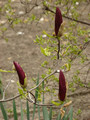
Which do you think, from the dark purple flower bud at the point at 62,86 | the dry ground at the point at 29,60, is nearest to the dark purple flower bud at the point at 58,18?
the dark purple flower bud at the point at 62,86

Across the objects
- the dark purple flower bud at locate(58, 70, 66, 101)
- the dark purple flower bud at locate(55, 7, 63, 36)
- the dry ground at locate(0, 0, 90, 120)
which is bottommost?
the dry ground at locate(0, 0, 90, 120)

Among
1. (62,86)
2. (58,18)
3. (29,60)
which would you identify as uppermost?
(58,18)

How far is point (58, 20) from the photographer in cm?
133

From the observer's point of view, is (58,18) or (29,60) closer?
(58,18)

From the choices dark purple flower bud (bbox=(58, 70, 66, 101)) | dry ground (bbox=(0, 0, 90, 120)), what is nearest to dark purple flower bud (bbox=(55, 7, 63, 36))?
dark purple flower bud (bbox=(58, 70, 66, 101))

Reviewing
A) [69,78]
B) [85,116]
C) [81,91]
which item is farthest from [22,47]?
[85,116]

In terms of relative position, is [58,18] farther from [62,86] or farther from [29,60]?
[29,60]

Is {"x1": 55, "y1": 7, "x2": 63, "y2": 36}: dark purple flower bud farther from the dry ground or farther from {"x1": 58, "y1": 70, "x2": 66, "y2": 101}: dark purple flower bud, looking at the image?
the dry ground

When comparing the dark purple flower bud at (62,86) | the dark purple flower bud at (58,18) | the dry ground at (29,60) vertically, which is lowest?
the dry ground at (29,60)

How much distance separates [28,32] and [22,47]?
56 cm

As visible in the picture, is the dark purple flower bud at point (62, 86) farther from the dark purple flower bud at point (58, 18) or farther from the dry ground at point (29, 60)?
the dry ground at point (29, 60)

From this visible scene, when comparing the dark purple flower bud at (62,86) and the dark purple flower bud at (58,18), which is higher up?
the dark purple flower bud at (58,18)

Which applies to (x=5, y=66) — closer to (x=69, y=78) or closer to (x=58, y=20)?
(x=69, y=78)

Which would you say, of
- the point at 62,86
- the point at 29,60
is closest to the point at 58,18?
the point at 62,86
